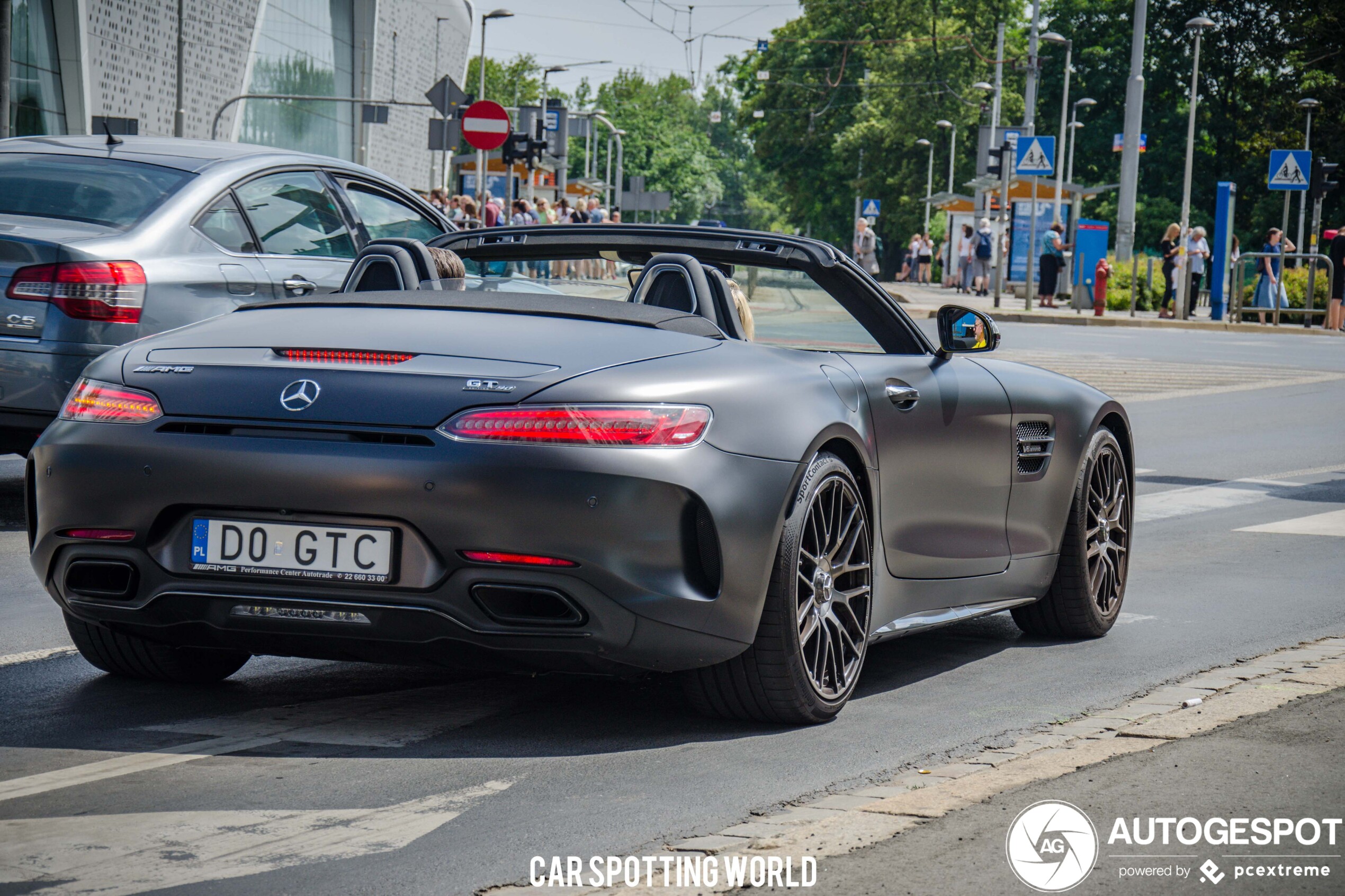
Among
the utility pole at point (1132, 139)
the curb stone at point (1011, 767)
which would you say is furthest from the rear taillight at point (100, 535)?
the utility pole at point (1132, 139)

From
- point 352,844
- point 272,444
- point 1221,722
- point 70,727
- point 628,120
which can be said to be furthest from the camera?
point 628,120

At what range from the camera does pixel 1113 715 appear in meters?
4.98

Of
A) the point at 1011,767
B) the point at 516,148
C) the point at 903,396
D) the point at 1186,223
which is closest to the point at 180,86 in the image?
the point at 516,148

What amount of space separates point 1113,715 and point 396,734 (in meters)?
1.92

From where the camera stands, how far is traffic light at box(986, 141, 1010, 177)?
37634 mm

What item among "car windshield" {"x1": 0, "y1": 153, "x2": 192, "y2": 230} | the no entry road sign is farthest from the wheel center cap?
the no entry road sign

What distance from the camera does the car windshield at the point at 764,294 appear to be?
17.4 feet

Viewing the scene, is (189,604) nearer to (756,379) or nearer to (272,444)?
(272,444)

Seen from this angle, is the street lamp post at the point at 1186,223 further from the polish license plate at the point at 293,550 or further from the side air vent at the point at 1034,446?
A: the polish license plate at the point at 293,550

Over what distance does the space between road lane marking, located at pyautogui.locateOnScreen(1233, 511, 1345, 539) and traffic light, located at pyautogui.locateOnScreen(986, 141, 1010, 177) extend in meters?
28.1

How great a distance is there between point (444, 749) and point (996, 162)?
115ft

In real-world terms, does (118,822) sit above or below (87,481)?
below

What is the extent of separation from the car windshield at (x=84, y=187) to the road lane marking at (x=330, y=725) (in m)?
3.78

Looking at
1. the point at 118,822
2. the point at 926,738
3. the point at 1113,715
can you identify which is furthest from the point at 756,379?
the point at 118,822
